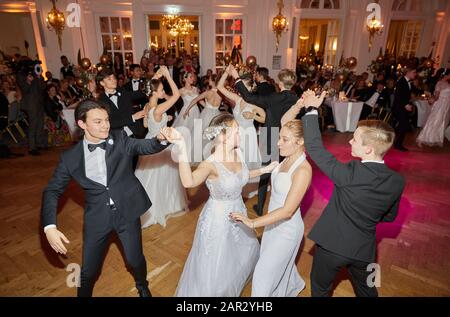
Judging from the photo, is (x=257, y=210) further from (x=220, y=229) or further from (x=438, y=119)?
(x=438, y=119)

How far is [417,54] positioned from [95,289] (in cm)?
1355

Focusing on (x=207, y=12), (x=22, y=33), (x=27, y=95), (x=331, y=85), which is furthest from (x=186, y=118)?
(x=22, y=33)

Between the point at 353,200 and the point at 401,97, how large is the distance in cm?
523

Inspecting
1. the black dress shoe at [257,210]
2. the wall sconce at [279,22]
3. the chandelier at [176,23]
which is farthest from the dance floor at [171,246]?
the chandelier at [176,23]

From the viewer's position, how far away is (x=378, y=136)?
1646 millimetres

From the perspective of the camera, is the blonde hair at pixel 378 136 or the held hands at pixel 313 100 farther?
the held hands at pixel 313 100

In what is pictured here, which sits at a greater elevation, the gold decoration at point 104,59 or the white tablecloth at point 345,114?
the gold decoration at point 104,59

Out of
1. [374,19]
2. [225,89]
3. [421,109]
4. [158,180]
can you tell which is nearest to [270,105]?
[225,89]

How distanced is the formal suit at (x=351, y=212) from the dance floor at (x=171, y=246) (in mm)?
798

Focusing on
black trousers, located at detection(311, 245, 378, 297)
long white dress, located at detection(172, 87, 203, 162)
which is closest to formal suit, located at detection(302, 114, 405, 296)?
black trousers, located at detection(311, 245, 378, 297)

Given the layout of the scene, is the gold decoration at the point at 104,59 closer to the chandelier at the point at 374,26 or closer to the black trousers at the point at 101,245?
the black trousers at the point at 101,245

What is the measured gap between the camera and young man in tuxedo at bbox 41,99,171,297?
6.32 feet

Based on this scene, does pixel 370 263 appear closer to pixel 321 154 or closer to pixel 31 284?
pixel 321 154

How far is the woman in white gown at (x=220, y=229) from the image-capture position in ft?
6.86
